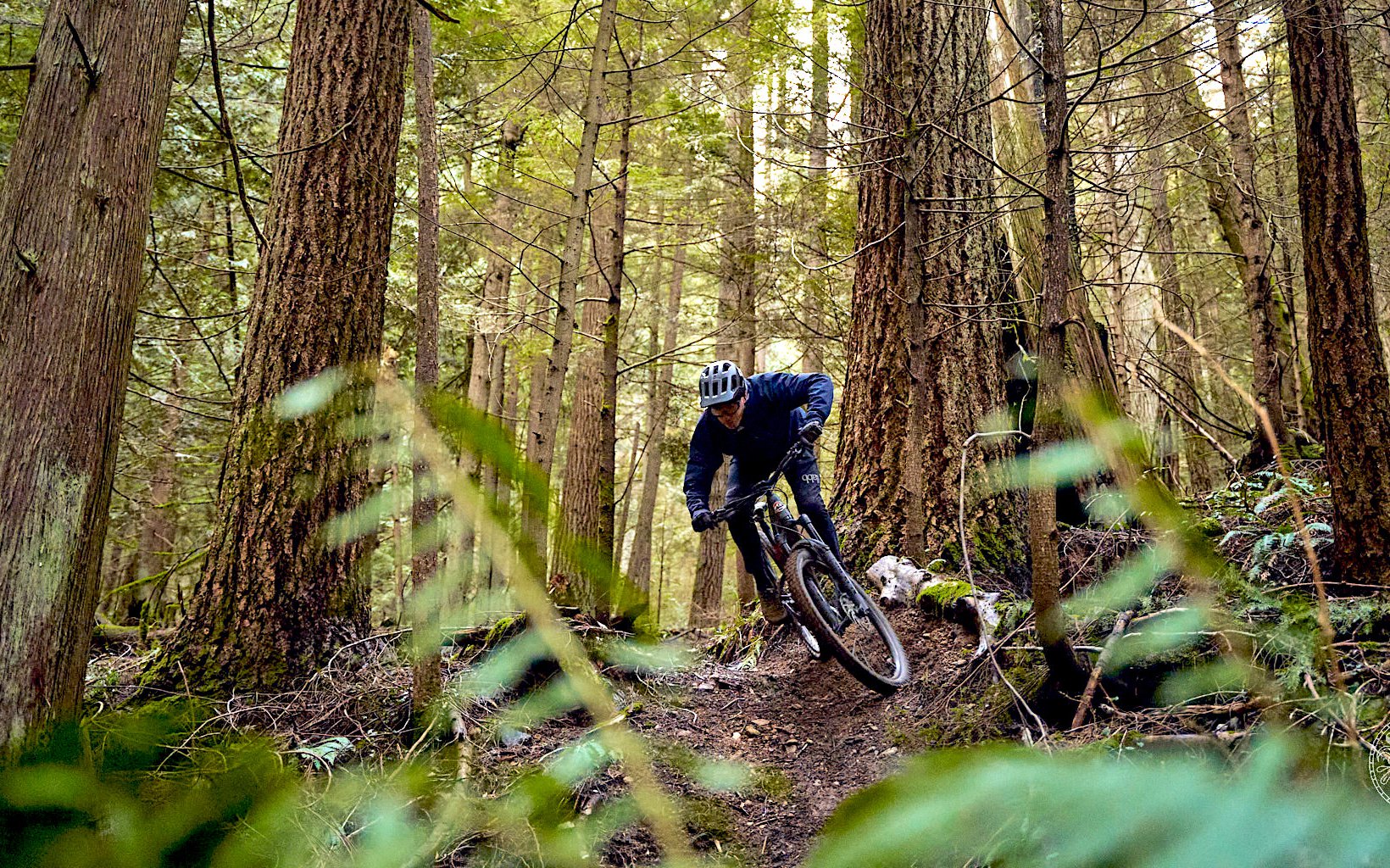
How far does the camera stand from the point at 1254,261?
8.36 metres

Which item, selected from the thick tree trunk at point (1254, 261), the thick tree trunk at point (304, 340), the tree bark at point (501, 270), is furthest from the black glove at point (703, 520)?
the thick tree trunk at point (1254, 261)

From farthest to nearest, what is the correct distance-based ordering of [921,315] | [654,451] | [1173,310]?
[654,451]
[1173,310]
[921,315]

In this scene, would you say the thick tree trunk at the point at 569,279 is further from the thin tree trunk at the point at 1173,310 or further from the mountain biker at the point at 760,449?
the thin tree trunk at the point at 1173,310

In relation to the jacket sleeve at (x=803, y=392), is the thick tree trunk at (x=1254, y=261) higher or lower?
higher

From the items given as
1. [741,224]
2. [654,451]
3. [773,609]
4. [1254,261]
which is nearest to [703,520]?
[773,609]

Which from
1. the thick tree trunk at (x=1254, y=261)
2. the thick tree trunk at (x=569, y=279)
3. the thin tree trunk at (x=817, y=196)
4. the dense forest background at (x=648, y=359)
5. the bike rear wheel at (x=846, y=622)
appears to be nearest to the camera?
the dense forest background at (x=648, y=359)

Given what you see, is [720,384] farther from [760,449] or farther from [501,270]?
[501,270]

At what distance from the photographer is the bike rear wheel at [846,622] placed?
555cm

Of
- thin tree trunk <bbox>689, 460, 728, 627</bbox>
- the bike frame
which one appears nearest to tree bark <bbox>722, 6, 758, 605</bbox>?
thin tree trunk <bbox>689, 460, 728, 627</bbox>

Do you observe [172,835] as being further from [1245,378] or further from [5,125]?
[1245,378]

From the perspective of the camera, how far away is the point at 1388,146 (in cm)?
1116

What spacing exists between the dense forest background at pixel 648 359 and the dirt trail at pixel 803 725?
0.85ft

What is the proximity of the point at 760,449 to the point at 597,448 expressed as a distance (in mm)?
3810

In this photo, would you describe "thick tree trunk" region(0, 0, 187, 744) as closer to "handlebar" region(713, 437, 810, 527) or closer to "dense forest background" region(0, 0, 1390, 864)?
"dense forest background" region(0, 0, 1390, 864)
